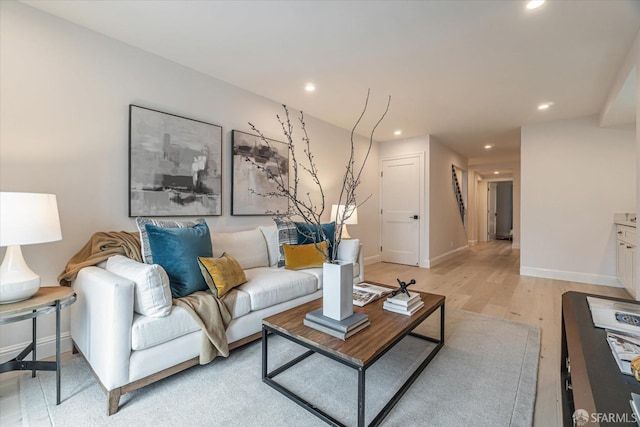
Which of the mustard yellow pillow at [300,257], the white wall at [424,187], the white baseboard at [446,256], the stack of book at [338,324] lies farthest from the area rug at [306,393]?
the white baseboard at [446,256]

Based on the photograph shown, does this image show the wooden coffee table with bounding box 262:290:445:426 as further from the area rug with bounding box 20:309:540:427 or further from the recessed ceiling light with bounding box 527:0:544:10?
the recessed ceiling light with bounding box 527:0:544:10

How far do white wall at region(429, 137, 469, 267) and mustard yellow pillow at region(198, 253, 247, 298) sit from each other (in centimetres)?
400

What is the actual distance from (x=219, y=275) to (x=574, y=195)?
489cm

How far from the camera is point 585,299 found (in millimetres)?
1508

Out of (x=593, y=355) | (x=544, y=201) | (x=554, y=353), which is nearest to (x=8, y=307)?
(x=593, y=355)

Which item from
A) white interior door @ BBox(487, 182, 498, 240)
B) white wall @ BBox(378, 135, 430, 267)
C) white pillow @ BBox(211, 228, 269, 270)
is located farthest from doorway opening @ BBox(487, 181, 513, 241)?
white pillow @ BBox(211, 228, 269, 270)

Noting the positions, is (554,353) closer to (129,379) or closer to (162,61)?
(129,379)

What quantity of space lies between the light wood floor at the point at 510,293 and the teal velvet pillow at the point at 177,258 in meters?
2.07

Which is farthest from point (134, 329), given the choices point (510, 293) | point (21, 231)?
point (510, 293)

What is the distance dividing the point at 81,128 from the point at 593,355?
10.5 feet

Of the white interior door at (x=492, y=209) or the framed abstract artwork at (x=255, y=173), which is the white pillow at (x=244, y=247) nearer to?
the framed abstract artwork at (x=255, y=173)

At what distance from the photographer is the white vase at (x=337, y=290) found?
4.87 feet

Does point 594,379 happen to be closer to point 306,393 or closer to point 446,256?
point 306,393

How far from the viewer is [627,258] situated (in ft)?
10.5
